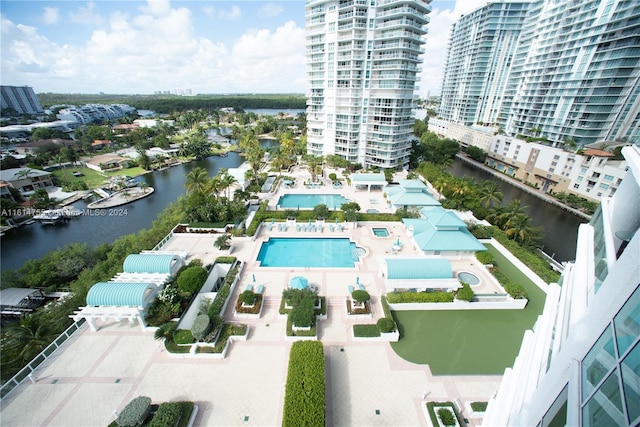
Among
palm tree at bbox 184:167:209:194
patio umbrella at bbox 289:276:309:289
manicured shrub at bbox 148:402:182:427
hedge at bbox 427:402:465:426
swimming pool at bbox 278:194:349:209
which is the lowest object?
hedge at bbox 427:402:465:426

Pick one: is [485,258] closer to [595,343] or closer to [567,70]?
[595,343]

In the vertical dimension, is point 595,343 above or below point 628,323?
below

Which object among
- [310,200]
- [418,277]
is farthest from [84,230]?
[418,277]

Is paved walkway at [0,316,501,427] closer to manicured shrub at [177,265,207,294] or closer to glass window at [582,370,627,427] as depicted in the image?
manicured shrub at [177,265,207,294]

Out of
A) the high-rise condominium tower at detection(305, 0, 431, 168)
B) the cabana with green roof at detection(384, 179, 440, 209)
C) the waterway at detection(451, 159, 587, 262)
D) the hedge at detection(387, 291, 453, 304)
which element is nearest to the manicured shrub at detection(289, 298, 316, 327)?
the hedge at detection(387, 291, 453, 304)

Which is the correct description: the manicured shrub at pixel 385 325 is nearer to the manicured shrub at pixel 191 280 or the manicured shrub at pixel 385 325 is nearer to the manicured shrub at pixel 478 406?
the manicured shrub at pixel 478 406

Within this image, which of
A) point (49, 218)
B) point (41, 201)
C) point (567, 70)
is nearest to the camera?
point (49, 218)

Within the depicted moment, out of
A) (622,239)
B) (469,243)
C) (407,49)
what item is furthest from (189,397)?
(407,49)
